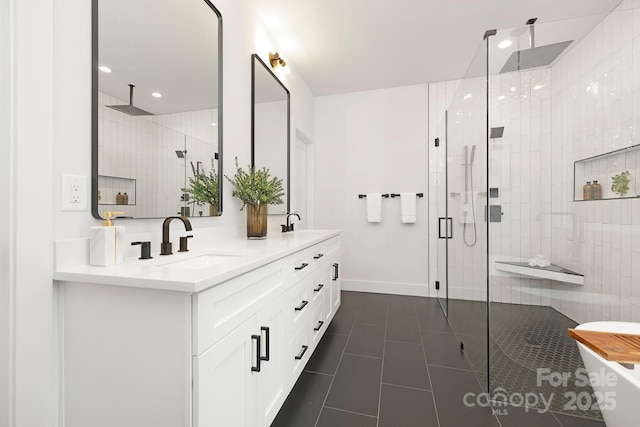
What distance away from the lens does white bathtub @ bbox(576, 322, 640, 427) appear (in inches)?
29.5

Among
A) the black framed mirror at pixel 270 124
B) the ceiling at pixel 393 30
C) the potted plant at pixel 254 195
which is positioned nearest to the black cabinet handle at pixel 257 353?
the potted plant at pixel 254 195

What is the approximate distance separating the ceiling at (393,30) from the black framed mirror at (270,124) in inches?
17.1

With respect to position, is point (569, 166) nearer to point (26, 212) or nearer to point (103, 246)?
point (103, 246)

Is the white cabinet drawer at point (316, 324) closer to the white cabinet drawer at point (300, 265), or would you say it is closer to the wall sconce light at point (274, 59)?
the white cabinet drawer at point (300, 265)

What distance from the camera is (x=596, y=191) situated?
5.34 ft

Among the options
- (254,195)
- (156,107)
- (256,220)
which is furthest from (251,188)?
(156,107)

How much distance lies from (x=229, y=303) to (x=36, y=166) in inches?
28.1

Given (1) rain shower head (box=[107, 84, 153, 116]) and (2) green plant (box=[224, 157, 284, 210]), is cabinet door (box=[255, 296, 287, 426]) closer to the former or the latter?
(2) green plant (box=[224, 157, 284, 210])

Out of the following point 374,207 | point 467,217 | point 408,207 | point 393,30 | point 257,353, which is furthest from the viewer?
point 374,207

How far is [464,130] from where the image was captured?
2.13 m

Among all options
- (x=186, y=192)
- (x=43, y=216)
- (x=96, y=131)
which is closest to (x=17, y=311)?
(x=43, y=216)

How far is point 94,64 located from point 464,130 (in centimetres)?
225

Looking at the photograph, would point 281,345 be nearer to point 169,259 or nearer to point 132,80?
point 169,259

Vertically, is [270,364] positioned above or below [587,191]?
below
